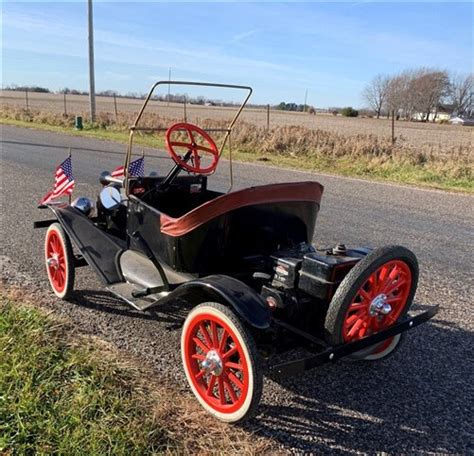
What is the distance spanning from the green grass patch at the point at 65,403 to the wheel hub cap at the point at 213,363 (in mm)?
379

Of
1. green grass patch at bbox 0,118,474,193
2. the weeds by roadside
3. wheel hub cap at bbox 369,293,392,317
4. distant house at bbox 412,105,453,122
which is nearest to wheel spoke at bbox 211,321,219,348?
wheel hub cap at bbox 369,293,392,317

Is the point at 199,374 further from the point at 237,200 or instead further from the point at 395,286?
the point at 395,286

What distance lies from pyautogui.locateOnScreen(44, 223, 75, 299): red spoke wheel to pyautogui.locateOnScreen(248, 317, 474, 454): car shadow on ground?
196 cm

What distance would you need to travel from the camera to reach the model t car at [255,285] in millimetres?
2502

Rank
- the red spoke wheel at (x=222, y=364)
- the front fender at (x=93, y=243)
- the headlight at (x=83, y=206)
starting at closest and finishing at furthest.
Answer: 1. the red spoke wheel at (x=222, y=364)
2. the front fender at (x=93, y=243)
3. the headlight at (x=83, y=206)

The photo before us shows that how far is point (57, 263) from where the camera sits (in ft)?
13.7

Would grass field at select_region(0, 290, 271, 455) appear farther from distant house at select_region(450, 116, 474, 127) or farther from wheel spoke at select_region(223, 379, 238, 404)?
distant house at select_region(450, 116, 474, 127)

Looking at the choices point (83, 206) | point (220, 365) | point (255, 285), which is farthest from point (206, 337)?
point (83, 206)

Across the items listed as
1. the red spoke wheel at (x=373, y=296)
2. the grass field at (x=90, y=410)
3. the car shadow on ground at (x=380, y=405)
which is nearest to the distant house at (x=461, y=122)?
the car shadow on ground at (x=380, y=405)

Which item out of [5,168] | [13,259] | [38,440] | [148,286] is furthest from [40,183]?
[38,440]

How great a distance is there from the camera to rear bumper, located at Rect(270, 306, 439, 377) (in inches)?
94.5

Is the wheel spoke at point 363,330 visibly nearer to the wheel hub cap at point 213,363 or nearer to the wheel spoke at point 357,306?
the wheel spoke at point 357,306

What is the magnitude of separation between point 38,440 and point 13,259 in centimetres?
303

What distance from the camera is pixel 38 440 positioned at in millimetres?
2311
